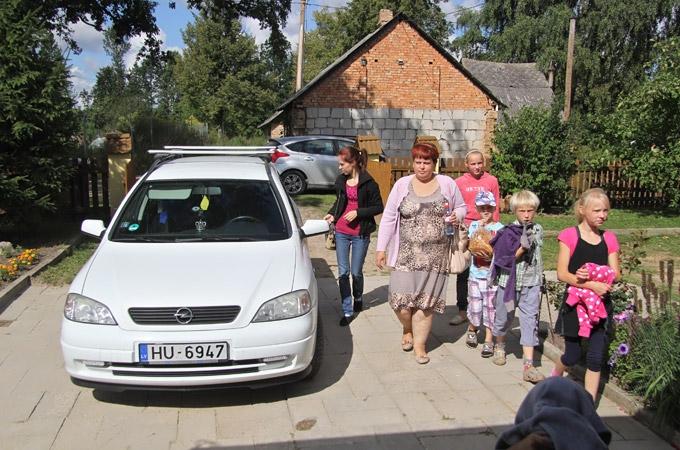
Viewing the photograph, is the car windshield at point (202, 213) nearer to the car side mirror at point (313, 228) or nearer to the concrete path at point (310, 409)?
the car side mirror at point (313, 228)

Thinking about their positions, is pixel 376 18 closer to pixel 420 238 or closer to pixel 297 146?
pixel 297 146

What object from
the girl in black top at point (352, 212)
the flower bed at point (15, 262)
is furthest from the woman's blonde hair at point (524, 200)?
the flower bed at point (15, 262)

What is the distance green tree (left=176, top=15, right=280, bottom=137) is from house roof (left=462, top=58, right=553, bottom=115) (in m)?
22.4

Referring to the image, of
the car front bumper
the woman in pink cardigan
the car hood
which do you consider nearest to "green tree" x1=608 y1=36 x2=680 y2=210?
the woman in pink cardigan

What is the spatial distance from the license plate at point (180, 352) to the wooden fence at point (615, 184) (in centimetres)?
1108

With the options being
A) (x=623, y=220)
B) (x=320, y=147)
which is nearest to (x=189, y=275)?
(x=623, y=220)

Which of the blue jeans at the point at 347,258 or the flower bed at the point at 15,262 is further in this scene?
the flower bed at the point at 15,262

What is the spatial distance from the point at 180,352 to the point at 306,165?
1236 centimetres

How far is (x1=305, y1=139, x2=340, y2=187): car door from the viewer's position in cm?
1579

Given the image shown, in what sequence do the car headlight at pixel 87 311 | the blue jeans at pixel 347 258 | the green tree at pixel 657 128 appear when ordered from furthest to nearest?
1. the green tree at pixel 657 128
2. the blue jeans at pixel 347 258
3. the car headlight at pixel 87 311

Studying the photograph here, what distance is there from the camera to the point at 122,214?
488cm

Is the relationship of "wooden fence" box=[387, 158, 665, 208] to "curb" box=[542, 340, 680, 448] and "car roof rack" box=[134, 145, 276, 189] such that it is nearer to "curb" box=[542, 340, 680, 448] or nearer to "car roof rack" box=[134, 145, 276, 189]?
"car roof rack" box=[134, 145, 276, 189]

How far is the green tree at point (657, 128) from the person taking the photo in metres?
12.6

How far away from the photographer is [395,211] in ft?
15.5
